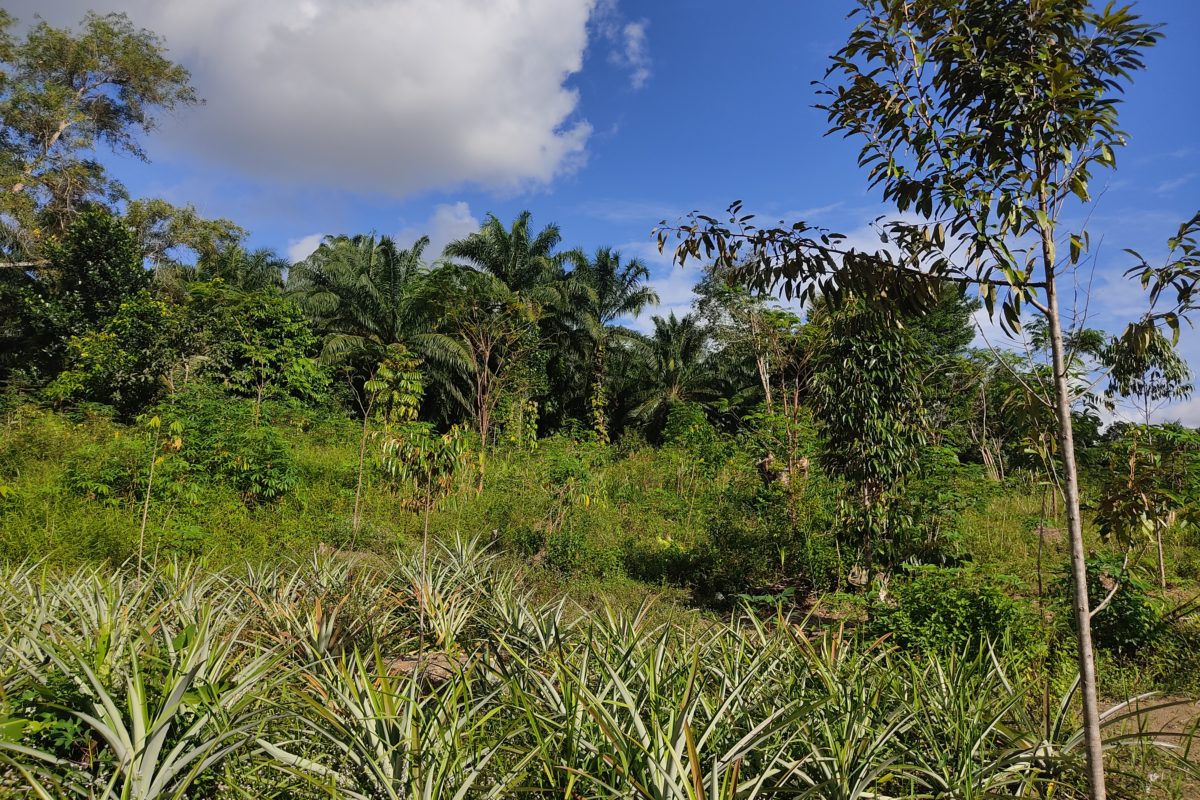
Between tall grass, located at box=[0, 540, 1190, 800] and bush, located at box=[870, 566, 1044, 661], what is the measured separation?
2.31 feet

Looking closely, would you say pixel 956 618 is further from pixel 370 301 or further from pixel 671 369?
pixel 671 369

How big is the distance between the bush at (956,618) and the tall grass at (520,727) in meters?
0.70

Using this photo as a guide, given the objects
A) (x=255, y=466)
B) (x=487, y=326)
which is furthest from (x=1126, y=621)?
(x=487, y=326)

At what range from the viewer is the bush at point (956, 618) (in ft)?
13.2

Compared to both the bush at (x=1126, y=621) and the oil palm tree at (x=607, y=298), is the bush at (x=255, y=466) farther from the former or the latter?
the oil palm tree at (x=607, y=298)

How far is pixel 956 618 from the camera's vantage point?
13.6ft

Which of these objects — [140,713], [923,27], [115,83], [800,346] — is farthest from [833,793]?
[115,83]

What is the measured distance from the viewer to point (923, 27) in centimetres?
231

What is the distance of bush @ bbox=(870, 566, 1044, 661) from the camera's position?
4.02 m

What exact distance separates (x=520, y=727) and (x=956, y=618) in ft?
10.5

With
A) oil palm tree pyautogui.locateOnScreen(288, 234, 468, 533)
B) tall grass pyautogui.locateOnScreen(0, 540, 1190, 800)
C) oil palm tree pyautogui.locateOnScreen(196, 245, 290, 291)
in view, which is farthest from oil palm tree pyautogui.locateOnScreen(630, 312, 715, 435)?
tall grass pyautogui.locateOnScreen(0, 540, 1190, 800)

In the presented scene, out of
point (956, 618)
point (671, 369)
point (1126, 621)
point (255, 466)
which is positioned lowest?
point (1126, 621)

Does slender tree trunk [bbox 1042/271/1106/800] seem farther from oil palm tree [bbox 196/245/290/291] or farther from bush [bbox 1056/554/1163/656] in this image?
oil palm tree [bbox 196/245/290/291]

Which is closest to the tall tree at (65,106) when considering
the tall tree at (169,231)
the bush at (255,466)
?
the tall tree at (169,231)
